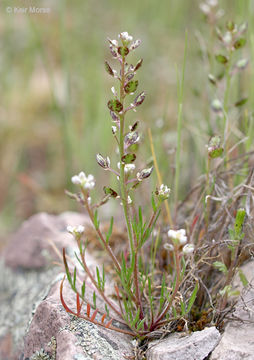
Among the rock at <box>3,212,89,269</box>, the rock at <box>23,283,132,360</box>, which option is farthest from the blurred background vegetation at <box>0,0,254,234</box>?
the rock at <box>23,283,132,360</box>

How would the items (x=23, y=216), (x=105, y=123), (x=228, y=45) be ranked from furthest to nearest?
(x=23, y=216), (x=105, y=123), (x=228, y=45)

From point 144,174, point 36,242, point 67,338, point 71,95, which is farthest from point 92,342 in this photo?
point 71,95

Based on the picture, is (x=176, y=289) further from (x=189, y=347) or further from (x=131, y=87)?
(x=131, y=87)

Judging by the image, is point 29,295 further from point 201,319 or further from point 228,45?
point 228,45

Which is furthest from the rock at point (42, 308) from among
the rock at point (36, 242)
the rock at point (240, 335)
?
the rock at point (240, 335)

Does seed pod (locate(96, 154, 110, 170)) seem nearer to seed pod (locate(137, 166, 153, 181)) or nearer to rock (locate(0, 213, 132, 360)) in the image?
seed pod (locate(137, 166, 153, 181))

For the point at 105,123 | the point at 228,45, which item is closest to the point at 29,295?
the point at 228,45
